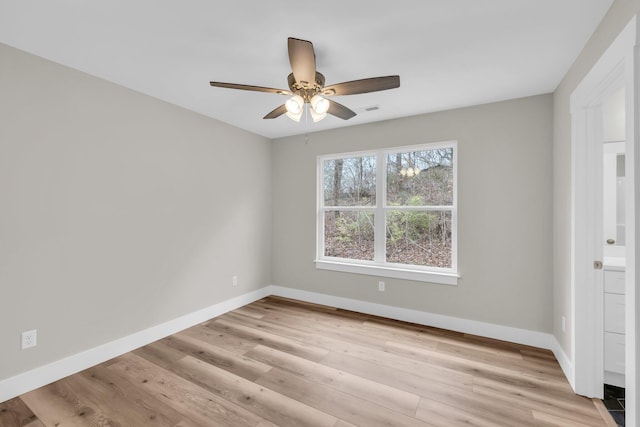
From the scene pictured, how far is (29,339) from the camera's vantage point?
81.1 inches

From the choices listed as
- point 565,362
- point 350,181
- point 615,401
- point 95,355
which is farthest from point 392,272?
point 95,355

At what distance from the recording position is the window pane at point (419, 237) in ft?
10.8

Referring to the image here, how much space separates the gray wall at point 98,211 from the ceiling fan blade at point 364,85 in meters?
2.00

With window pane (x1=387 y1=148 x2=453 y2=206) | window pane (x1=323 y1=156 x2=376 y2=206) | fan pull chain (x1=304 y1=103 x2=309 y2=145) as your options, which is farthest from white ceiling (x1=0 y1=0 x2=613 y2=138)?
window pane (x1=323 y1=156 x2=376 y2=206)

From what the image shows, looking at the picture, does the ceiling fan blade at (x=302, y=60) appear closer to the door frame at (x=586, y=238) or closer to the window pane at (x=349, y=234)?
the door frame at (x=586, y=238)

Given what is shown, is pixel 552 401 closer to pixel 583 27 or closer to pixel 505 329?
pixel 505 329

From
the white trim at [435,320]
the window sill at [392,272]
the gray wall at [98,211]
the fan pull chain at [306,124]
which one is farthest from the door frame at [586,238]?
Result: the gray wall at [98,211]

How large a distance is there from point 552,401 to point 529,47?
2488 millimetres

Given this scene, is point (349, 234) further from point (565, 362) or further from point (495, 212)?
point (565, 362)

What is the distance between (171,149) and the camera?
3025 mm

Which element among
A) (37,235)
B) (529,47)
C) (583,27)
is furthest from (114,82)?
(583,27)

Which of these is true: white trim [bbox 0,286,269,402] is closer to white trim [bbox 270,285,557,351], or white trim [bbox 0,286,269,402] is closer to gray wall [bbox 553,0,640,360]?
white trim [bbox 270,285,557,351]

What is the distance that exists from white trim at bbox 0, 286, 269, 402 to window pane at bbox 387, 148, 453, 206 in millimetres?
2677

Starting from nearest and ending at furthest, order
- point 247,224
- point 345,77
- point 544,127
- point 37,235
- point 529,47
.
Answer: point 529,47, point 37,235, point 345,77, point 544,127, point 247,224
